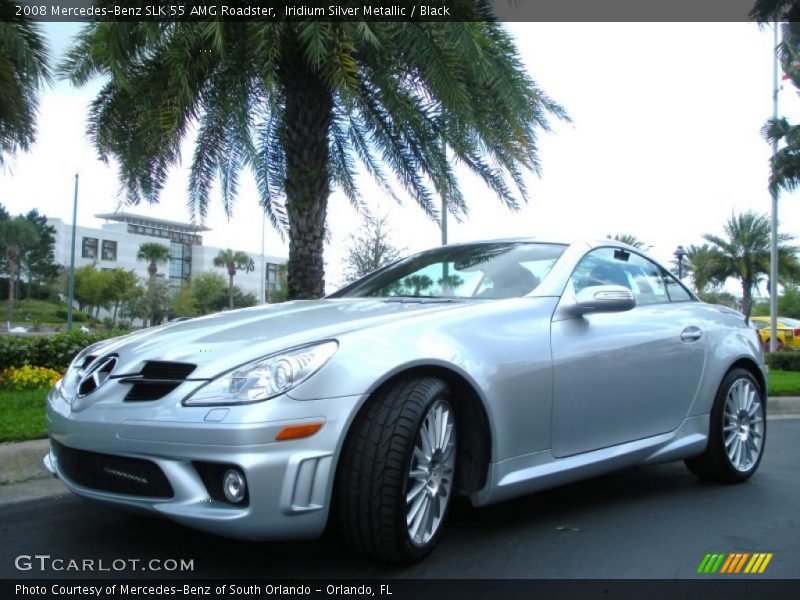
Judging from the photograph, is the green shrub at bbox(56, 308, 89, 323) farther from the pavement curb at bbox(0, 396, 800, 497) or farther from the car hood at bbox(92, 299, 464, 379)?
the car hood at bbox(92, 299, 464, 379)

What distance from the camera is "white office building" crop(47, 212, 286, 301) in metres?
89.5

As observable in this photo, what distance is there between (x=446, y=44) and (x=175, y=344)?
5.31 m

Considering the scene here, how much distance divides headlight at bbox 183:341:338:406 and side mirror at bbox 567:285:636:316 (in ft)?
4.68

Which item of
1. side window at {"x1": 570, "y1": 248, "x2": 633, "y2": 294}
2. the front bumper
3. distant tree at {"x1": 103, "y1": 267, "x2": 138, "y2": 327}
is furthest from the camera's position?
distant tree at {"x1": 103, "y1": 267, "x2": 138, "y2": 327}

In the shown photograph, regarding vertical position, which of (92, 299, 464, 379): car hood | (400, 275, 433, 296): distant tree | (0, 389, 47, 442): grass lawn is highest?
(400, 275, 433, 296): distant tree

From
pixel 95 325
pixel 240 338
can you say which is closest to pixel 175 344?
pixel 240 338

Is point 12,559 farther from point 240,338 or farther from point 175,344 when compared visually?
point 240,338

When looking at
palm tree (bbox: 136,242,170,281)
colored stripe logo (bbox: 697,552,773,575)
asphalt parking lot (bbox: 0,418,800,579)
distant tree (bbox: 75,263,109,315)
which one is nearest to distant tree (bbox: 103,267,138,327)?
distant tree (bbox: 75,263,109,315)

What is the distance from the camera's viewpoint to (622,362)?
13.1ft

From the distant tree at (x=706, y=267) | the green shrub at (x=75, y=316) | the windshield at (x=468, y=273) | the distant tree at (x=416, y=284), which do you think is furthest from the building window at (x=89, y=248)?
the distant tree at (x=416, y=284)

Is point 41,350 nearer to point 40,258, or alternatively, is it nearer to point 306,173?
point 306,173

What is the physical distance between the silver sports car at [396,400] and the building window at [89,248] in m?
91.6

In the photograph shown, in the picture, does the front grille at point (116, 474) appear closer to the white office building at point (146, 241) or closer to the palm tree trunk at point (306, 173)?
the palm tree trunk at point (306, 173)

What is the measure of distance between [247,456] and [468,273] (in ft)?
6.05
